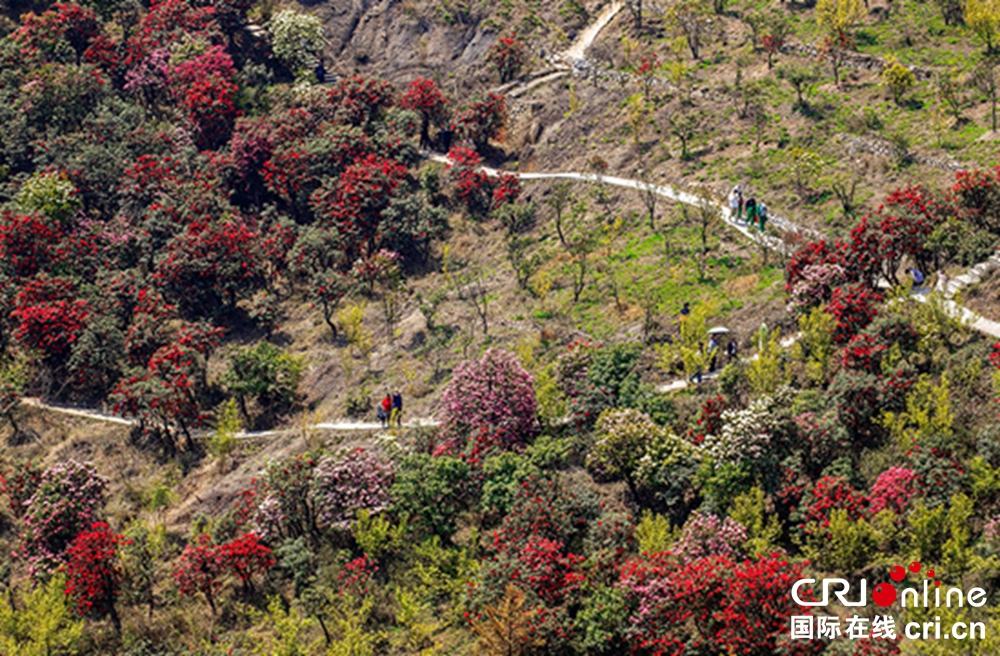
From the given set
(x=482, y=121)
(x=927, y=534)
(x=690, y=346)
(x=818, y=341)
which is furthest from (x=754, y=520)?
(x=482, y=121)

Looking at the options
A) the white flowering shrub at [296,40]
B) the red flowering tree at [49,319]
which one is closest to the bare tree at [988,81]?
the white flowering shrub at [296,40]

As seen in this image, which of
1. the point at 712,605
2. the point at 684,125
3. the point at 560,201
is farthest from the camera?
the point at 684,125

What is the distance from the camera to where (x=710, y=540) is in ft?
83.7

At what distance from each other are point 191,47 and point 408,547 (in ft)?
130

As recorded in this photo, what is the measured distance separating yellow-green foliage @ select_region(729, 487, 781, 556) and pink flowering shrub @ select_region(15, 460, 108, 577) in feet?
75.7

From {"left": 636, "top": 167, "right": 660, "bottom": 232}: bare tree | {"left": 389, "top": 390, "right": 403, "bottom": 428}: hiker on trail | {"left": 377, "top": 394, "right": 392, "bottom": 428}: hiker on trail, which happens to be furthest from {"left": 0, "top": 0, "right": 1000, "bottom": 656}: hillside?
{"left": 389, "top": 390, "right": 403, "bottom": 428}: hiker on trail

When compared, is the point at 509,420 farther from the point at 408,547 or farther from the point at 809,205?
the point at 809,205

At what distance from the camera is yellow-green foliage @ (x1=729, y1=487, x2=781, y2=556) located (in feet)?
83.3

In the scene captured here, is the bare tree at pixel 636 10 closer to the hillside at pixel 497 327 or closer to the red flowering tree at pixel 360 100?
the hillside at pixel 497 327

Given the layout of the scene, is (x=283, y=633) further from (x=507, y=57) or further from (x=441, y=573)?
(x=507, y=57)

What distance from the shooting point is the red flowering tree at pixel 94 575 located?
30938mm

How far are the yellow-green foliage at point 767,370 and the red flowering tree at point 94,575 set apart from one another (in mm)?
22322

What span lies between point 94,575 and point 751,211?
28.8m

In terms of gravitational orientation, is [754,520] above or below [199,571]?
above
